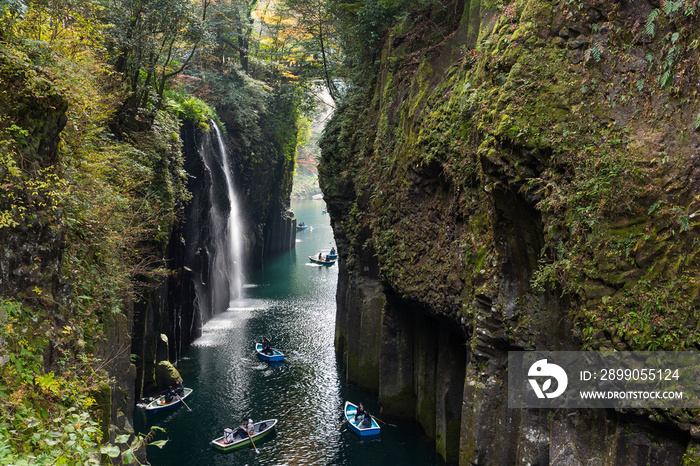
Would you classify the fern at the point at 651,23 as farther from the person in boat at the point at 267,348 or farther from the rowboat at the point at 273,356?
the person in boat at the point at 267,348

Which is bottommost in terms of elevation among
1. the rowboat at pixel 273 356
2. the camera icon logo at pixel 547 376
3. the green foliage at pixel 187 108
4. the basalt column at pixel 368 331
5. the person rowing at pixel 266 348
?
the rowboat at pixel 273 356

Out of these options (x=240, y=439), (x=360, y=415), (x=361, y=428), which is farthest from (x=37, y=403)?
(x=360, y=415)

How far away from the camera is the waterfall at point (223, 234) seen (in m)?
32.9

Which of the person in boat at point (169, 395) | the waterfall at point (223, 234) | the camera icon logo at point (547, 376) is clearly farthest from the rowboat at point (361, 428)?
the waterfall at point (223, 234)

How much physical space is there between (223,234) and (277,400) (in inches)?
713

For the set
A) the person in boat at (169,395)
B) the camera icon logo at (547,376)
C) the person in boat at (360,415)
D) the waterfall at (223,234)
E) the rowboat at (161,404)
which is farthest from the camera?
the waterfall at (223,234)

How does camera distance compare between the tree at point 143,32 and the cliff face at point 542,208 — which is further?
the tree at point 143,32

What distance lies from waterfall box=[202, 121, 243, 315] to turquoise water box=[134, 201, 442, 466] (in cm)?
188

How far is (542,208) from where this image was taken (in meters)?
10.3

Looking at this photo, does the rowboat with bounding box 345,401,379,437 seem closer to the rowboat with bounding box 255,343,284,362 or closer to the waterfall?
the rowboat with bounding box 255,343,284,362

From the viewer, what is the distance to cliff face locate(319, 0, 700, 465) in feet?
27.3

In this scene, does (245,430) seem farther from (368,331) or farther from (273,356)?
(273,356)

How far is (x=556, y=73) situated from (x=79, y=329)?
36.0 ft

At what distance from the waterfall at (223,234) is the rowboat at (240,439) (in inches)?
600
